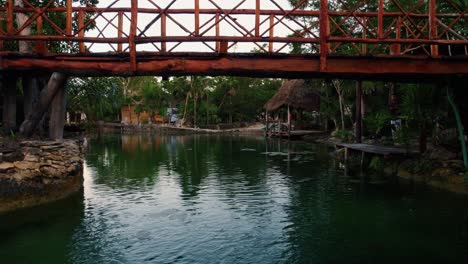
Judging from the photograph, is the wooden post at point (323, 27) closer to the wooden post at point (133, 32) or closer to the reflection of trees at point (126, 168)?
the wooden post at point (133, 32)

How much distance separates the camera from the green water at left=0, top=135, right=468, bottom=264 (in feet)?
27.1

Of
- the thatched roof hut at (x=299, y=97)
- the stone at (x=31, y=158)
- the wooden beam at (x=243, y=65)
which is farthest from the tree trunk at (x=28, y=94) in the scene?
the thatched roof hut at (x=299, y=97)

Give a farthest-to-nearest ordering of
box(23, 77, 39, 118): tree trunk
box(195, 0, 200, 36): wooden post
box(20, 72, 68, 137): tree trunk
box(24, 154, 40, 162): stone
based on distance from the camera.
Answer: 1. box(23, 77, 39, 118): tree trunk
2. box(20, 72, 68, 137): tree trunk
3. box(24, 154, 40, 162): stone
4. box(195, 0, 200, 36): wooden post

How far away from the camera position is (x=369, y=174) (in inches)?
686

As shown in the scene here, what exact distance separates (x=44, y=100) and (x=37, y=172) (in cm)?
201

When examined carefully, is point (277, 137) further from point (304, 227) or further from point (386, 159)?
point (304, 227)

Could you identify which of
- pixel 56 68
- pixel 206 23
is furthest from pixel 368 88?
pixel 56 68

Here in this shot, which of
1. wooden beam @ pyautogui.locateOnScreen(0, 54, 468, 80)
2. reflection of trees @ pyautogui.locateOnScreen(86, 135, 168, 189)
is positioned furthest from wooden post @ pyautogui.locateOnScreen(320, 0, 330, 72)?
reflection of trees @ pyautogui.locateOnScreen(86, 135, 168, 189)

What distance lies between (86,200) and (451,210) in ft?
32.4

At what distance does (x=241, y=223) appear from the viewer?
10.3 m

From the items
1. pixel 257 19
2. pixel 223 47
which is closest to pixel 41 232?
pixel 223 47

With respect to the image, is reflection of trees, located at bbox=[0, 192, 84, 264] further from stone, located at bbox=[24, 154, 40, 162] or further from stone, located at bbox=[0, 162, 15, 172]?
stone, located at bbox=[24, 154, 40, 162]

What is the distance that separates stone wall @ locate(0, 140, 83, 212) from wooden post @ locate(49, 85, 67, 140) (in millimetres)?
724

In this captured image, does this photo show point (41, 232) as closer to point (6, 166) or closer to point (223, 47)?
point (6, 166)
